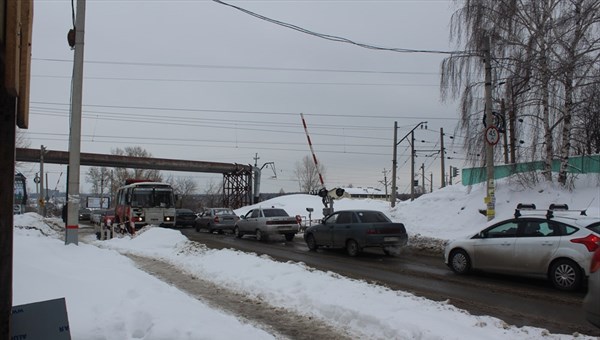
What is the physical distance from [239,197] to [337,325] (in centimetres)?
5239

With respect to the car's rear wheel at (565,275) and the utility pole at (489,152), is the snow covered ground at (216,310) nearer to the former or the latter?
the car's rear wheel at (565,275)

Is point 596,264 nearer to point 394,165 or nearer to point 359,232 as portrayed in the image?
point 359,232

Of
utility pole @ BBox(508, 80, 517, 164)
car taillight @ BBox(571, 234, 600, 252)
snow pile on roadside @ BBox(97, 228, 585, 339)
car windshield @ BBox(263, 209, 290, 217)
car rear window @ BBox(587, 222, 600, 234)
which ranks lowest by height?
snow pile on roadside @ BBox(97, 228, 585, 339)

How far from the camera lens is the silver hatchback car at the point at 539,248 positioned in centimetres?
A: 1012

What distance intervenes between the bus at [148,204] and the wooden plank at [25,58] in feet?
80.1

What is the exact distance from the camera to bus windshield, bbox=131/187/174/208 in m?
26.7

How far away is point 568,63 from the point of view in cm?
2030

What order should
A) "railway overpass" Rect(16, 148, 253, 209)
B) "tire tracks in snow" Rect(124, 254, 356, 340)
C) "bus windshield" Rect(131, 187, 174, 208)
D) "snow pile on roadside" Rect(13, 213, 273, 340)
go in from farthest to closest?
"railway overpass" Rect(16, 148, 253, 209) → "bus windshield" Rect(131, 187, 174, 208) → "tire tracks in snow" Rect(124, 254, 356, 340) → "snow pile on roadside" Rect(13, 213, 273, 340)

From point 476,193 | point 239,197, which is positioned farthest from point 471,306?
point 239,197

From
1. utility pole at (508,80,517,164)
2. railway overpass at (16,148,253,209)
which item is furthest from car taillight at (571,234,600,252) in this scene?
railway overpass at (16,148,253,209)

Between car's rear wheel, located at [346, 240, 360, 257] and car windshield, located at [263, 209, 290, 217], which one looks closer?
car's rear wheel, located at [346, 240, 360, 257]

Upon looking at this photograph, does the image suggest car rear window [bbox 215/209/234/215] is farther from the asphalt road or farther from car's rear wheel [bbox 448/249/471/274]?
car's rear wheel [bbox 448/249/471/274]

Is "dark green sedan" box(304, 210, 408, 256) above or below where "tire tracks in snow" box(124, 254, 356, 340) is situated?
above

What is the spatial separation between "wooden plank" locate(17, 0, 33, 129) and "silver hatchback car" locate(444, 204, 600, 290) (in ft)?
33.0
